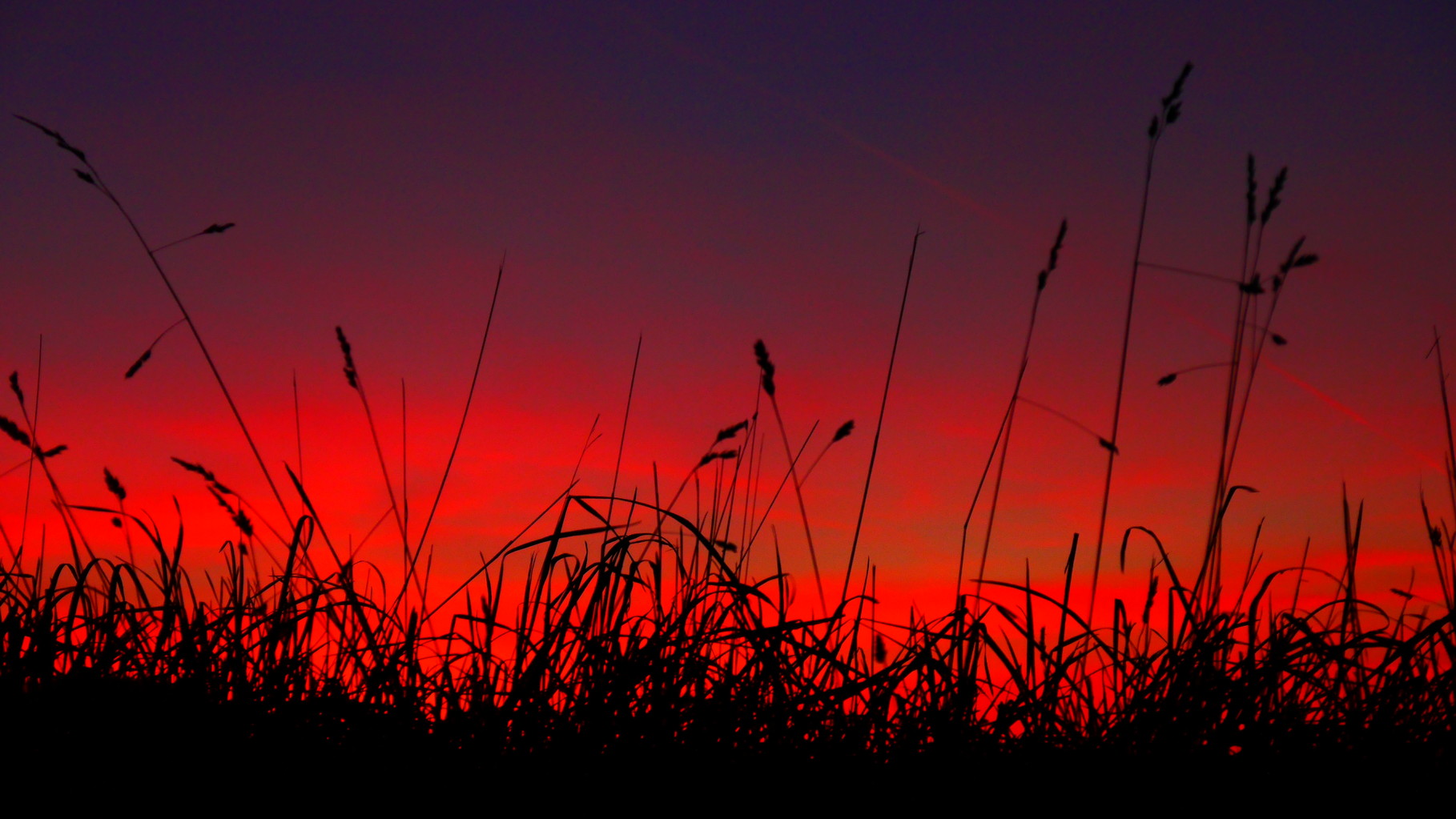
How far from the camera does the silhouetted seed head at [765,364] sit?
Result: 2482 millimetres

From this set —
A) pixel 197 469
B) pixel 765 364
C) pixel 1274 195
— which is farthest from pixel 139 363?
pixel 1274 195

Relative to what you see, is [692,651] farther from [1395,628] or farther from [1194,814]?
[1395,628]

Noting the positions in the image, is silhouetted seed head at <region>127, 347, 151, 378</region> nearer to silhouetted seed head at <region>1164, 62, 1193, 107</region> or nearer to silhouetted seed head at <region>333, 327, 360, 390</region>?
silhouetted seed head at <region>333, 327, 360, 390</region>

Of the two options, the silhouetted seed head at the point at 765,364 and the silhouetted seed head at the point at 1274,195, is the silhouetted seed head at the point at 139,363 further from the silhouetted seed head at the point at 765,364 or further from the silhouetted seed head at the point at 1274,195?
the silhouetted seed head at the point at 1274,195

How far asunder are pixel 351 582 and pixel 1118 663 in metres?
1.58

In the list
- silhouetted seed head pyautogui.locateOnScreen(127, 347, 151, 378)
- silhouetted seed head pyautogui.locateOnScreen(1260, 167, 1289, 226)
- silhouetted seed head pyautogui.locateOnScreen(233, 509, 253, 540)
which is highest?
silhouetted seed head pyautogui.locateOnScreen(1260, 167, 1289, 226)

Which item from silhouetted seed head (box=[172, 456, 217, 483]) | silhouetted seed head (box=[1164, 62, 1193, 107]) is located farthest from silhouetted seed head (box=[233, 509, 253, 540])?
silhouetted seed head (box=[1164, 62, 1193, 107])

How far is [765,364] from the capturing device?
2506mm

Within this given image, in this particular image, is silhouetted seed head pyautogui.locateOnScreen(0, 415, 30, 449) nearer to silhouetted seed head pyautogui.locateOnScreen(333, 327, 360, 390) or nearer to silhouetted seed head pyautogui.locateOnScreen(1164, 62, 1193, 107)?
silhouetted seed head pyautogui.locateOnScreen(333, 327, 360, 390)

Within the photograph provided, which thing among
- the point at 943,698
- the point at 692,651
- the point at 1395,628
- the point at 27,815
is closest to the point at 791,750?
the point at 692,651

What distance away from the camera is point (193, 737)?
163cm

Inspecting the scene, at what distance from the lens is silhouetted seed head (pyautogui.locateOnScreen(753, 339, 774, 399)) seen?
8.14 feet

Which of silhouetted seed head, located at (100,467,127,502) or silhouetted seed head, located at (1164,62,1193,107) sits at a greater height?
silhouetted seed head, located at (1164,62,1193,107)

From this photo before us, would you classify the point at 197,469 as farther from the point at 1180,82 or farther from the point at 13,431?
the point at 1180,82
